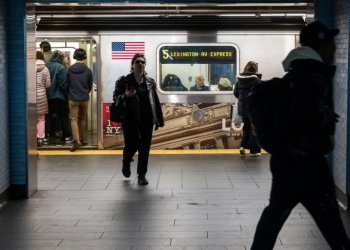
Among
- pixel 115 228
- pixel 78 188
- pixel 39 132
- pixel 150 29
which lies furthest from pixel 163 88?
pixel 115 228

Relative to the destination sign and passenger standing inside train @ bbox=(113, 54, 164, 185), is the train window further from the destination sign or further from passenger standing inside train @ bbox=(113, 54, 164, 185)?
passenger standing inside train @ bbox=(113, 54, 164, 185)

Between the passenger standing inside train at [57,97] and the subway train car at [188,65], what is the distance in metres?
0.50

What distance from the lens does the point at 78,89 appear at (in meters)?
12.4

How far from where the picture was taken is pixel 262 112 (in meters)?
4.36

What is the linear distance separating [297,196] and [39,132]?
868 cm

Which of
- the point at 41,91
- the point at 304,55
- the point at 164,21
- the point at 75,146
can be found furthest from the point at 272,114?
the point at 75,146

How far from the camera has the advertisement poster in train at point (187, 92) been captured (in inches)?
492

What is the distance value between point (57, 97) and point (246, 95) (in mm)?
3522

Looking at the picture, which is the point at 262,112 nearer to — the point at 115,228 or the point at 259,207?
the point at 115,228

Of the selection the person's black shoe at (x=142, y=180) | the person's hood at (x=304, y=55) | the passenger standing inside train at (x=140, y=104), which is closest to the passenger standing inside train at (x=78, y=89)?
the passenger standing inside train at (x=140, y=104)

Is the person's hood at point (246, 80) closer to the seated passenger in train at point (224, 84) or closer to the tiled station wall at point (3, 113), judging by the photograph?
the seated passenger in train at point (224, 84)

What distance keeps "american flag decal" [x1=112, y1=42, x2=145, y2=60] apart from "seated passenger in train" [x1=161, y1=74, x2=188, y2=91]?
0.64 meters

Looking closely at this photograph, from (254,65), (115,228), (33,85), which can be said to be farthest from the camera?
(254,65)

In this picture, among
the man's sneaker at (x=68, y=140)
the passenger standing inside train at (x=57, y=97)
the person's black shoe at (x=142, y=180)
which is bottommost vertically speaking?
the person's black shoe at (x=142, y=180)
